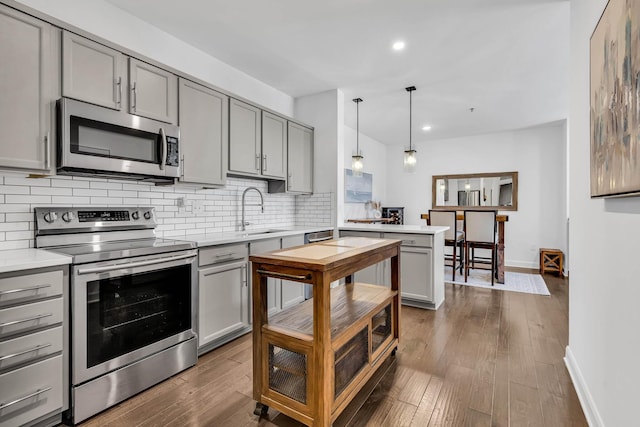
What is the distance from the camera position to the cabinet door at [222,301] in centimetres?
244

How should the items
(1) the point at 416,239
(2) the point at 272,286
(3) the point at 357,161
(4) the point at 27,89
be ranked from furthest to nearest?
(3) the point at 357,161
(1) the point at 416,239
(2) the point at 272,286
(4) the point at 27,89

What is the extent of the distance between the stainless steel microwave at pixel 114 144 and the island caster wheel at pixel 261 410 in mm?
1733

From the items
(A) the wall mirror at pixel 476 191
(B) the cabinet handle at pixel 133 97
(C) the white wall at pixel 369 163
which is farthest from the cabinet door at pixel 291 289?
(A) the wall mirror at pixel 476 191

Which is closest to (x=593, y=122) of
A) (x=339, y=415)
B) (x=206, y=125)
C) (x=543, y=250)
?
(x=339, y=415)

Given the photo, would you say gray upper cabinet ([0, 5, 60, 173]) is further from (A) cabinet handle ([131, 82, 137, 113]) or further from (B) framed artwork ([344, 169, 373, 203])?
(B) framed artwork ([344, 169, 373, 203])

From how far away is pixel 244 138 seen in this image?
320cm

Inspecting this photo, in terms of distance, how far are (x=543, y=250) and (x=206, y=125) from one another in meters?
5.85

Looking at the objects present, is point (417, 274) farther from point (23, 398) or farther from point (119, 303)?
point (23, 398)

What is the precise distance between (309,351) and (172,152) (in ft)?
5.98

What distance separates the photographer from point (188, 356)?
2.27 meters

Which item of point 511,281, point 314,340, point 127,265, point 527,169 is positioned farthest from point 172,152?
point 527,169

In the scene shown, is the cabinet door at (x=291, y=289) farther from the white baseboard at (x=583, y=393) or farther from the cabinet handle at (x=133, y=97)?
the white baseboard at (x=583, y=393)

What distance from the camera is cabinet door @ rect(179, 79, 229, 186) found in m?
2.61

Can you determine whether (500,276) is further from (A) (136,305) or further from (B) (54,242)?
(B) (54,242)
